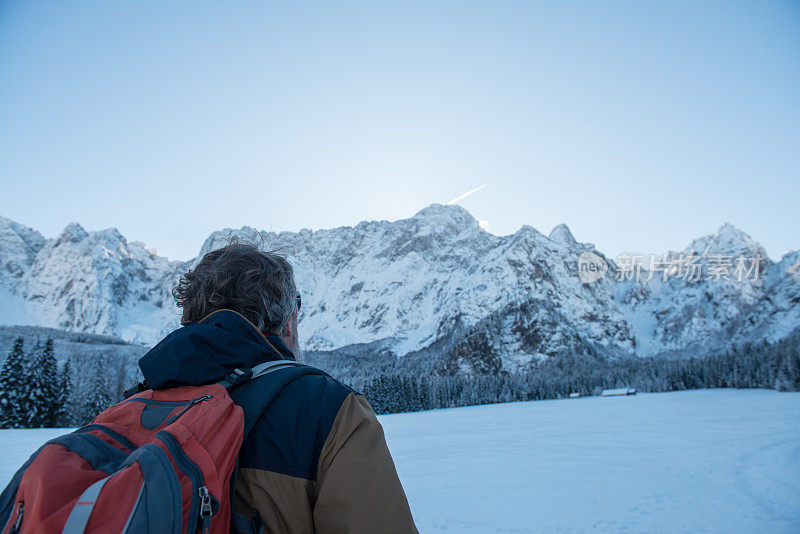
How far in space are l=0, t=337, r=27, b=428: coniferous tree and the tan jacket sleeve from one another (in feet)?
146

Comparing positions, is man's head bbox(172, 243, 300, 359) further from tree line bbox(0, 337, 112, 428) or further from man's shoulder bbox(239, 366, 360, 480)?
tree line bbox(0, 337, 112, 428)

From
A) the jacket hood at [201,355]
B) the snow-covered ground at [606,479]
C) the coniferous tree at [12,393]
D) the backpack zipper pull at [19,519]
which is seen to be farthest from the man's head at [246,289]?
the coniferous tree at [12,393]

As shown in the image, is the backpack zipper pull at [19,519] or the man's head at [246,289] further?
the man's head at [246,289]

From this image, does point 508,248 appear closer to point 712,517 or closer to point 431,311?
point 431,311

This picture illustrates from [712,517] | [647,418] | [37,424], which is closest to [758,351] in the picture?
[647,418]

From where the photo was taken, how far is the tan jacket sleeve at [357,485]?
1708mm

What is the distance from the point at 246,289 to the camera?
7.54 feet

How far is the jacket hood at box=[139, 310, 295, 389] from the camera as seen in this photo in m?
1.83

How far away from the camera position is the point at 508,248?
641 feet

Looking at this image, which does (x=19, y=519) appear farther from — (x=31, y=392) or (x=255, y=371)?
(x=31, y=392)

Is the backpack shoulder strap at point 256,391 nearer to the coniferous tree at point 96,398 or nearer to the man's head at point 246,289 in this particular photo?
the man's head at point 246,289

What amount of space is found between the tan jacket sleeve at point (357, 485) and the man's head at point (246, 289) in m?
0.74

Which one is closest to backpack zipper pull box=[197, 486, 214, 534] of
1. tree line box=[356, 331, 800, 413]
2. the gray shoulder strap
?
the gray shoulder strap

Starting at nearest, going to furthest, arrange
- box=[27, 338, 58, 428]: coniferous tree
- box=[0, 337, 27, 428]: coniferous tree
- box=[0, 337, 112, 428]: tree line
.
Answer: box=[0, 337, 27, 428]: coniferous tree < box=[0, 337, 112, 428]: tree line < box=[27, 338, 58, 428]: coniferous tree
